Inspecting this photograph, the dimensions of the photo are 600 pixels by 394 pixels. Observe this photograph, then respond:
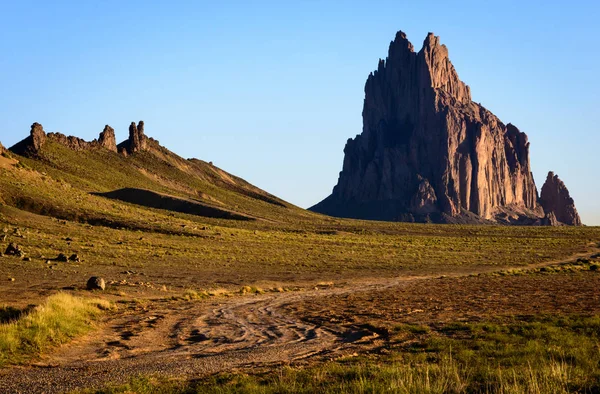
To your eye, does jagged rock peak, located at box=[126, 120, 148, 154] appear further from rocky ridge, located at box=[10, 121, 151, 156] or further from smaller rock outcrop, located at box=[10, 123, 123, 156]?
smaller rock outcrop, located at box=[10, 123, 123, 156]

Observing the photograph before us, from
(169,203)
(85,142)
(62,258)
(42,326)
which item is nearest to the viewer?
(42,326)

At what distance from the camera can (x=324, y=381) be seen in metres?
12.9

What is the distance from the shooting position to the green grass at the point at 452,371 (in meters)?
11.7

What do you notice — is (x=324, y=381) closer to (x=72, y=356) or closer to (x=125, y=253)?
(x=72, y=356)

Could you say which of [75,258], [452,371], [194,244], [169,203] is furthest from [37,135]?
[452,371]

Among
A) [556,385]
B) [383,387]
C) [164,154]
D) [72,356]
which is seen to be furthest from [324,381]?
[164,154]

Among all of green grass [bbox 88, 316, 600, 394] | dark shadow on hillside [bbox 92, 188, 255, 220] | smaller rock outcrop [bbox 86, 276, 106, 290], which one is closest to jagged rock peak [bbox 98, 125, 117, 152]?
dark shadow on hillside [bbox 92, 188, 255, 220]

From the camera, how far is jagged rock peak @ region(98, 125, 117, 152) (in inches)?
5802

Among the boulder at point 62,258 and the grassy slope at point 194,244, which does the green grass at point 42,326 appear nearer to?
the grassy slope at point 194,244

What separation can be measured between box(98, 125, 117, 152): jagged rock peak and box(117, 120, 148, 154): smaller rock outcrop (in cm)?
236

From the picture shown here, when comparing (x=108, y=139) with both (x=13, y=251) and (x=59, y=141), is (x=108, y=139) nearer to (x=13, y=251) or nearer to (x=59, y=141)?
(x=59, y=141)

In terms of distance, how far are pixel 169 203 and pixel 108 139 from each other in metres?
43.1

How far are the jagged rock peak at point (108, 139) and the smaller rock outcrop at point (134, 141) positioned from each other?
7.76ft

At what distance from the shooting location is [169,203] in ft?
375
